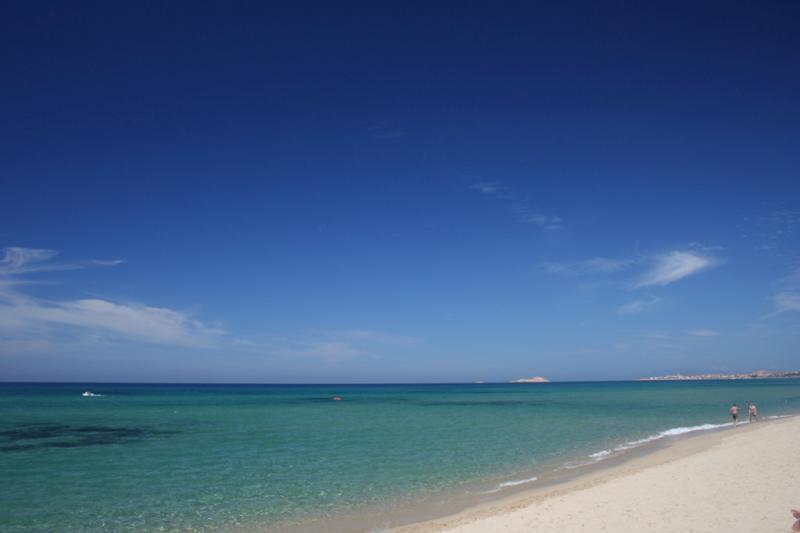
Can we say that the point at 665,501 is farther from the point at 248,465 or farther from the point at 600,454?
the point at 248,465

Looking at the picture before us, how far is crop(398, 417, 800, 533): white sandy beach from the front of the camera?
36.9 ft

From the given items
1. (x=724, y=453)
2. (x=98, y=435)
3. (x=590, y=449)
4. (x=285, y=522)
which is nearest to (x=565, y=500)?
(x=285, y=522)

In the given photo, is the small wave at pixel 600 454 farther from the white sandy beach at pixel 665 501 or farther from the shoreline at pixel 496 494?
the white sandy beach at pixel 665 501

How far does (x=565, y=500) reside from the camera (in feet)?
47.0

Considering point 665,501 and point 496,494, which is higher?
point 665,501

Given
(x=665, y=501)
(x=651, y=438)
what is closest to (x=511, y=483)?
(x=665, y=501)

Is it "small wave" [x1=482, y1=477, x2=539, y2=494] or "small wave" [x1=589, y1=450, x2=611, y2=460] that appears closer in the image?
"small wave" [x1=482, y1=477, x2=539, y2=494]

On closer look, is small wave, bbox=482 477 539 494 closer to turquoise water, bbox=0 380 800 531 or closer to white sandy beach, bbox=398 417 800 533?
turquoise water, bbox=0 380 800 531

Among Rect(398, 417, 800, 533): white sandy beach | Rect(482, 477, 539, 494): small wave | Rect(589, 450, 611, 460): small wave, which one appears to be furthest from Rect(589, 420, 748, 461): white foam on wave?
Rect(482, 477, 539, 494): small wave

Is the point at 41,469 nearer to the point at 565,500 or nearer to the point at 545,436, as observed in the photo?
the point at 565,500

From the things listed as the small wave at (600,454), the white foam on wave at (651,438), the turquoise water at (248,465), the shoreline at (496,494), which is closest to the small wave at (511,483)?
the shoreline at (496,494)

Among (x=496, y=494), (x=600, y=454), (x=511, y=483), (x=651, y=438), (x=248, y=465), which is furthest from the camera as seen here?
(x=651, y=438)

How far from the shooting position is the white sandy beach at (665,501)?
11.2m

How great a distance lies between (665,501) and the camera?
43.3 ft
